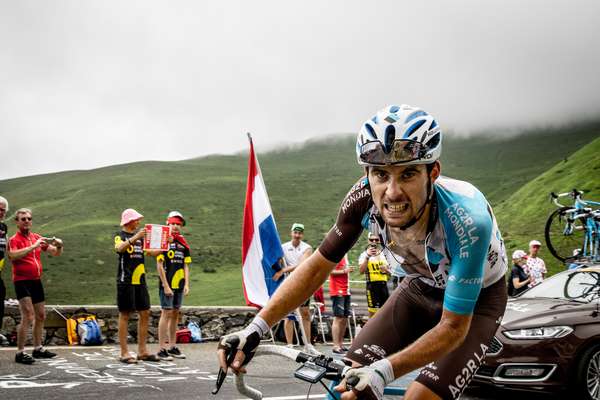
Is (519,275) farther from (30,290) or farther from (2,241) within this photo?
(2,241)

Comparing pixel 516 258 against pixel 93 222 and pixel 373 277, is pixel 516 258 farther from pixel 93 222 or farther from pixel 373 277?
pixel 93 222

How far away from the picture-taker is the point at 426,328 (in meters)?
3.52

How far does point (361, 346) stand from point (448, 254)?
0.73 metres

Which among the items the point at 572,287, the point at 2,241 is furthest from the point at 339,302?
the point at 2,241

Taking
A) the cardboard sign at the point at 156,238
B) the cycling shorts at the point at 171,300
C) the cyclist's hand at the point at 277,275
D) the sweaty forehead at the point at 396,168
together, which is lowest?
the cycling shorts at the point at 171,300

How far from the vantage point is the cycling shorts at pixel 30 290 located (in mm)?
8477

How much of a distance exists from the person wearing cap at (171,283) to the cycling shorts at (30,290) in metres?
1.73

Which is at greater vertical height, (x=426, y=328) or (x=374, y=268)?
(x=426, y=328)

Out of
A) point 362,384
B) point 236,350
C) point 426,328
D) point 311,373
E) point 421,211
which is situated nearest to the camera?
point 362,384

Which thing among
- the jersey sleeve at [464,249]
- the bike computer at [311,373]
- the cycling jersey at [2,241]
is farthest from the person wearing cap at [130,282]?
the bike computer at [311,373]

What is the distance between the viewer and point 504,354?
270 inches

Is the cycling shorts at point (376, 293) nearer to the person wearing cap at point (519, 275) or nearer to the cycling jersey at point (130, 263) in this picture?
the person wearing cap at point (519, 275)

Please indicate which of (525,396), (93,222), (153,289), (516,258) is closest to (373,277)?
(516,258)

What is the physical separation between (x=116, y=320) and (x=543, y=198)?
45601 mm
